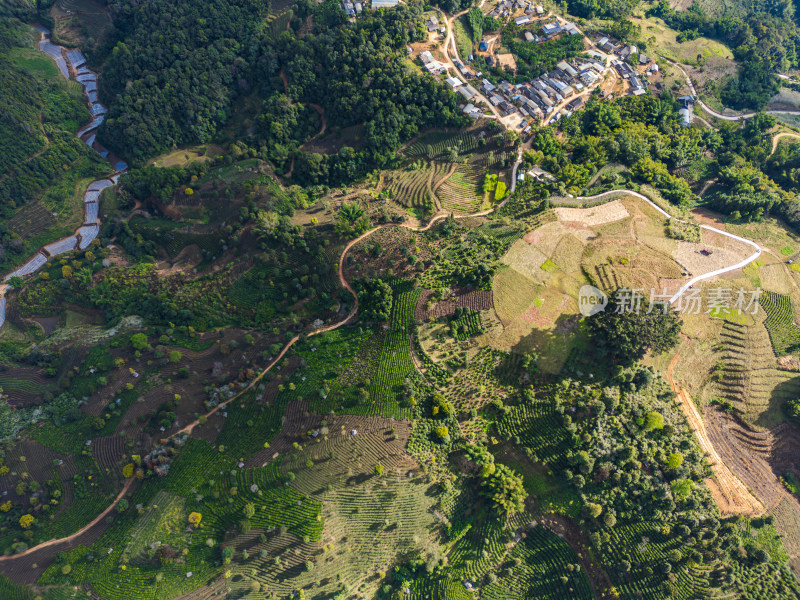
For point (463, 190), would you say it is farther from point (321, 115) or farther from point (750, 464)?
point (750, 464)

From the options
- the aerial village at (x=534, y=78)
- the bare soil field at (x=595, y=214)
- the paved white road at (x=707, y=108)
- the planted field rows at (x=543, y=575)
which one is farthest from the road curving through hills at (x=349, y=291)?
the planted field rows at (x=543, y=575)

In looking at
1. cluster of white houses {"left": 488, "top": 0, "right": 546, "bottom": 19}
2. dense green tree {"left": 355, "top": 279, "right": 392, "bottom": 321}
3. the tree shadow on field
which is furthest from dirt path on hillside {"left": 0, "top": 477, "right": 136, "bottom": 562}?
cluster of white houses {"left": 488, "top": 0, "right": 546, "bottom": 19}

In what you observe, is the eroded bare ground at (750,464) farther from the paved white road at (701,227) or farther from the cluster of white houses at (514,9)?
the cluster of white houses at (514,9)

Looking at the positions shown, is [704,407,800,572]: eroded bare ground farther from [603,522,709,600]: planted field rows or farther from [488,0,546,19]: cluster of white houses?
[488,0,546,19]: cluster of white houses

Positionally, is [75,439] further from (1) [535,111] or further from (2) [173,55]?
(1) [535,111]

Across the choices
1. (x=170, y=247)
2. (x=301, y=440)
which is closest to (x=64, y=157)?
(x=170, y=247)

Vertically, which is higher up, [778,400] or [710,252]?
[710,252]

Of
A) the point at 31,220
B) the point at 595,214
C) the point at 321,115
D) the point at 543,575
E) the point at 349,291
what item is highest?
the point at 321,115

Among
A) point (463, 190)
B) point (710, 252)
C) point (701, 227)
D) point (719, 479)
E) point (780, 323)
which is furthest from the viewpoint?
point (463, 190)

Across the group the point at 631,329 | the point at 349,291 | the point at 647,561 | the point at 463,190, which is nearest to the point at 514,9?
the point at 463,190
